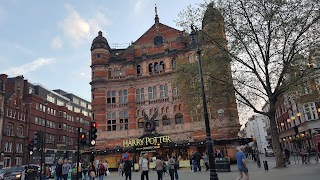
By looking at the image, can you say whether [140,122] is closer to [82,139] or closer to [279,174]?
[82,139]

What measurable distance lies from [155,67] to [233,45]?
22.5m

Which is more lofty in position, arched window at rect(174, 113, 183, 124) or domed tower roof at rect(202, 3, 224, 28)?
domed tower roof at rect(202, 3, 224, 28)

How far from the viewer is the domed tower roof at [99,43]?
43.4 meters

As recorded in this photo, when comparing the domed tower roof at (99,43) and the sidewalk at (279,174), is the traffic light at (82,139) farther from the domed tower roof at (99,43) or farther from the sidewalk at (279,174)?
the domed tower roof at (99,43)

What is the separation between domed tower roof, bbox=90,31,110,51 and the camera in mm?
43356

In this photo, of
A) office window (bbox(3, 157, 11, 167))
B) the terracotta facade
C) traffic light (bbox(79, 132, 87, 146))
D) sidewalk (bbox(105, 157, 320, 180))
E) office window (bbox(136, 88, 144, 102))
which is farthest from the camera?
office window (bbox(3, 157, 11, 167))

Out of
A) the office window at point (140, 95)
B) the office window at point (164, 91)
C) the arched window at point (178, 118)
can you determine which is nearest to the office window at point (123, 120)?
the office window at point (140, 95)

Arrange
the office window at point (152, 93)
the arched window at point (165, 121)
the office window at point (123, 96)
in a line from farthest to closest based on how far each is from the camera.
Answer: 1. the office window at point (123, 96)
2. the office window at point (152, 93)
3. the arched window at point (165, 121)

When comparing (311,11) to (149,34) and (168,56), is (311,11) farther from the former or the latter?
(149,34)

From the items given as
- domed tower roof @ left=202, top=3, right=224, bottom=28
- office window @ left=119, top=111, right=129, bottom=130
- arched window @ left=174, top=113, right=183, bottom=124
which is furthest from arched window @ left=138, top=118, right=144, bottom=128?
domed tower roof @ left=202, top=3, right=224, bottom=28

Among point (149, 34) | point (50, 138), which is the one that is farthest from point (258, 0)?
point (50, 138)

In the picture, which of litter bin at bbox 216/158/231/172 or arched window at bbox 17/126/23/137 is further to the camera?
arched window at bbox 17/126/23/137

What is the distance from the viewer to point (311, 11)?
1870 cm

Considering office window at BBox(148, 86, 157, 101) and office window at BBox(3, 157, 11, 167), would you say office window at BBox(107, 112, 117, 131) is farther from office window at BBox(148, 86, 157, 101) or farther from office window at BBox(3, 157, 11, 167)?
office window at BBox(3, 157, 11, 167)
